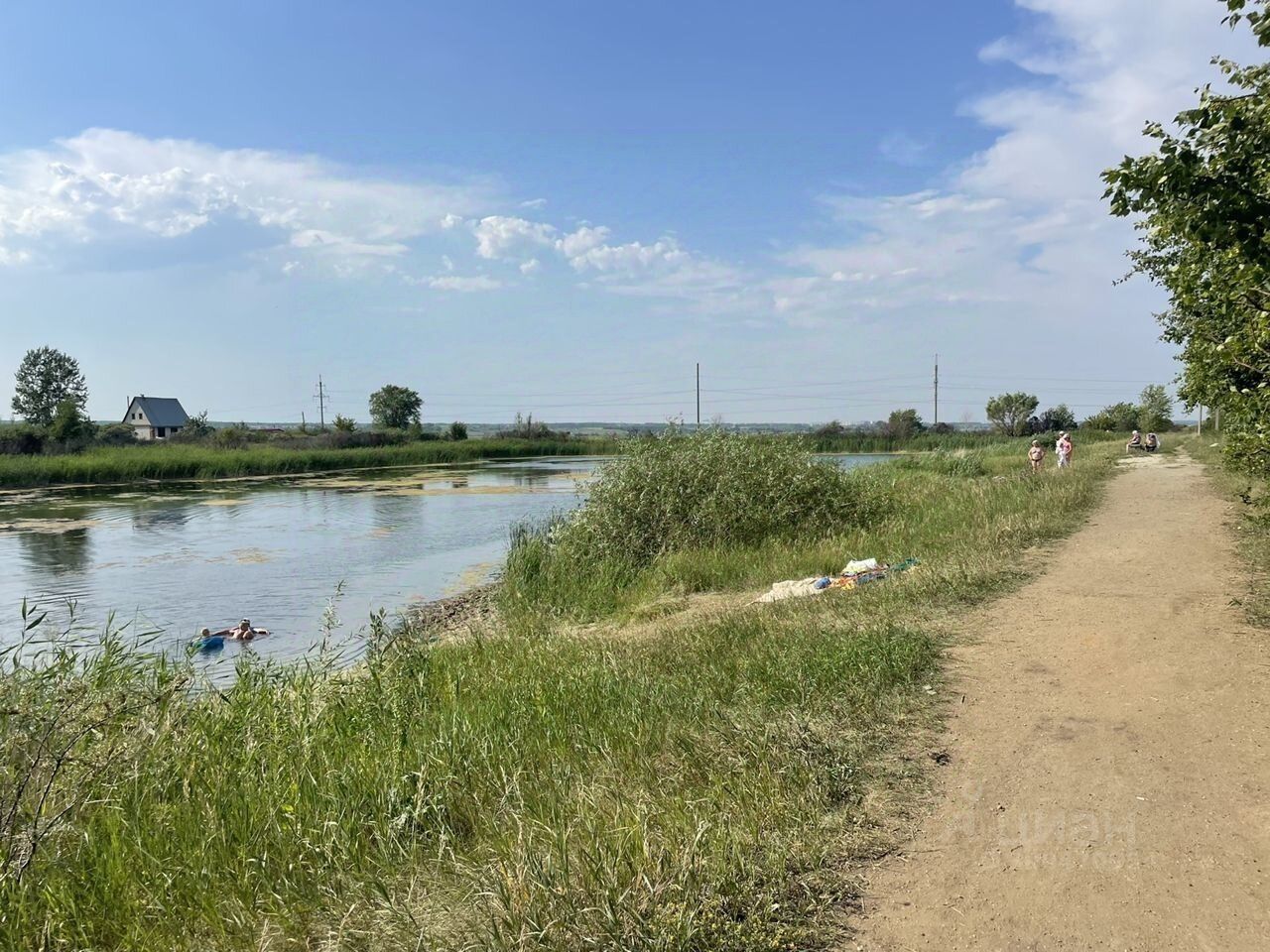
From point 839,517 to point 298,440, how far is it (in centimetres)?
5950

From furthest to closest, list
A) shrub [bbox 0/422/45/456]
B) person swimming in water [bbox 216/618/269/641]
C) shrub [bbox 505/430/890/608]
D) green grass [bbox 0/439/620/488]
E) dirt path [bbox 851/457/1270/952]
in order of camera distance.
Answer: shrub [bbox 0/422/45/456]
green grass [bbox 0/439/620/488]
shrub [bbox 505/430/890/608]
person swimming in water [bbox 216/618/269/641]
dirt path [bbox 851/457/1270/952]

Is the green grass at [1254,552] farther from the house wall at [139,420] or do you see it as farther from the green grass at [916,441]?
the house wall at [139,420]

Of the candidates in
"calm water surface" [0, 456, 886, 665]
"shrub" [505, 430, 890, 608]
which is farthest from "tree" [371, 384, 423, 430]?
"shrub" [505, 430, 890, 608]

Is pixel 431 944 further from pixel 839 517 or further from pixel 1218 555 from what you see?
pixel 839 517

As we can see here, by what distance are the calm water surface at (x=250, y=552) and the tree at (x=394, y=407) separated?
53411 mm

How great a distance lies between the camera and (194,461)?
49.5 metres

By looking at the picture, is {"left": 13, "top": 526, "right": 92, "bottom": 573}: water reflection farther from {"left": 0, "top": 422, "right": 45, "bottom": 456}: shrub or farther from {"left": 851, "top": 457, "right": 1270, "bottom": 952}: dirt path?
{"left": 0, "top": 422, "right": 45, "bottom": 456}: shrub

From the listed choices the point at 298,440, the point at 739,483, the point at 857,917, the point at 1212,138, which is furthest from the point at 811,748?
the point at 298,440

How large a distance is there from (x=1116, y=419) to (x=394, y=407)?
69.6m

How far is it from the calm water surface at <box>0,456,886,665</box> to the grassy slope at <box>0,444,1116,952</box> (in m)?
1.83

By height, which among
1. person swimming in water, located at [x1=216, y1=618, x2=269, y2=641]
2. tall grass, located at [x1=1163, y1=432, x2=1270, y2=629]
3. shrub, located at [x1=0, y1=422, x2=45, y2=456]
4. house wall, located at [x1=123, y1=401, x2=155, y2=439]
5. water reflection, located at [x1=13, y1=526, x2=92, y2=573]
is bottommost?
person swimming in water, located at [x1=216, y1=618, x2=269, y2=641]

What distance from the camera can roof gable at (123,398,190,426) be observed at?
254ft

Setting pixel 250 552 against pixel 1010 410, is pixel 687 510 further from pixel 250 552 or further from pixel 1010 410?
pixel 1010 410

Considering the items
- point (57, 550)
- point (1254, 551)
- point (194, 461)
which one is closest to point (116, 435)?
point (194, 461)
